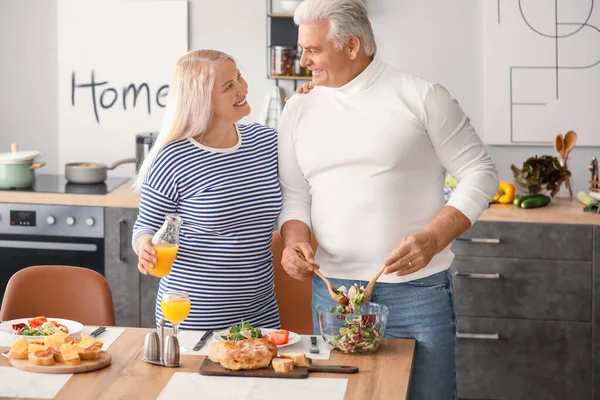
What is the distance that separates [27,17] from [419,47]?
179 cm

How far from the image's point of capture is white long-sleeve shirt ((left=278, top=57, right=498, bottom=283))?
2287mm

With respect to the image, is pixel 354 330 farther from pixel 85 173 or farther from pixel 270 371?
pixel 85 173

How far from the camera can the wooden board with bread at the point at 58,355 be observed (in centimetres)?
200

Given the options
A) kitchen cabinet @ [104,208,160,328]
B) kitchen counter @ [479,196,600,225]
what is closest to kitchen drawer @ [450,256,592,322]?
→ kitchen counter @ [479,196,600,225]

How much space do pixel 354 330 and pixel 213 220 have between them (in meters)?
0.51

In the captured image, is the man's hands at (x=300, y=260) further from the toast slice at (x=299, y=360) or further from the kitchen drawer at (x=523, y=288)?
the kitchen drawer at (x=523, y=288)

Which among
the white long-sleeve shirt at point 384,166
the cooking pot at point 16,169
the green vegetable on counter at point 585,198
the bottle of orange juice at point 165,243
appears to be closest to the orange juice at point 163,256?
the bottle of orange juice at point 165,243

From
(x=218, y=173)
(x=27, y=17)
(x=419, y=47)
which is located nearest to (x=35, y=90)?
(x=27, y=17)

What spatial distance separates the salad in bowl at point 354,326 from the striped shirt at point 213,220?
0.34m

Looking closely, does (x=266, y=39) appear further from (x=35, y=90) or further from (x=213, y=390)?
(x=213, y=390)

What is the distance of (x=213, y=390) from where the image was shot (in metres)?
1.90

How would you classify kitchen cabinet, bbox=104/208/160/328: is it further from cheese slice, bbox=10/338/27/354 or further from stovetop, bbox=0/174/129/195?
cheese slice, bbox=10/338/27/354

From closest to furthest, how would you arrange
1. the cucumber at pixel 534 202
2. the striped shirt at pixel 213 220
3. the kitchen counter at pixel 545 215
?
1. the striped shirt at pixel 213 220
2. the kitchen counter at pixel 545 215
3. the cucumber at pixel 534 202

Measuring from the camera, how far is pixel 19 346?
2.07m
